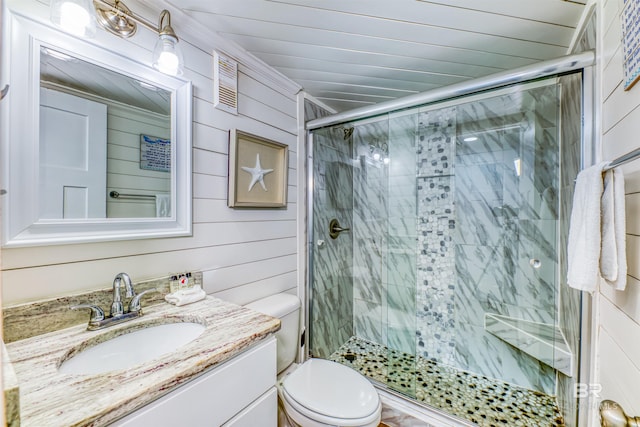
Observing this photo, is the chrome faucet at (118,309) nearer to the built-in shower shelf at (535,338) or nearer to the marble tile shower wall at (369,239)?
the marble tile shower wall at (369,239)

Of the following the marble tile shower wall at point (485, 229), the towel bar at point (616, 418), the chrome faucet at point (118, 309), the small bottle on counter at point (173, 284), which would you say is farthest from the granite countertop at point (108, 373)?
the marble tile shower wall at point (485, 229)

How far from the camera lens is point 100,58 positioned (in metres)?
1.04

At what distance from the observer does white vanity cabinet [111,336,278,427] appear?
713 millimetres

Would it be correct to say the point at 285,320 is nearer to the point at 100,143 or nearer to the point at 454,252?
the point at 100,143

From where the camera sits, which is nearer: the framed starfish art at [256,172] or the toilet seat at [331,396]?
the toilet seat at [331,396]

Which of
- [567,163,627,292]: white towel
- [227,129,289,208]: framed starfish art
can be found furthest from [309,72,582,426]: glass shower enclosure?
[567,163,627,292]: white towel

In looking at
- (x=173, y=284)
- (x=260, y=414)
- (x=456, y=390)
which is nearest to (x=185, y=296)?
(x=173, y=284)

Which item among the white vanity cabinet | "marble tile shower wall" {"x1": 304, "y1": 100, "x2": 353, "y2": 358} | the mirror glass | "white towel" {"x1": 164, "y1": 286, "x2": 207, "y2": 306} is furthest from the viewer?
"marble tile shower wall" {"x1": 304, "y1": 100, "x2": 353, "y2": 358}

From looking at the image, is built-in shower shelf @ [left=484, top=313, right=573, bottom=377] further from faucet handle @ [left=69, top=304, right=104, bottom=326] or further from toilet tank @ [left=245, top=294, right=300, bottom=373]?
faucet handle @ [left=69, top=304, right=104, bottom=326]

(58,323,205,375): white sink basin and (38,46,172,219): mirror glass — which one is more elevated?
(38,46,172,219): mirror glass

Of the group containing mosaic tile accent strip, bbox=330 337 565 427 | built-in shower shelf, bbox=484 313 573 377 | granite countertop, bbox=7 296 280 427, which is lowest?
mosaic tile accent strip, bbox=330 337 565 427

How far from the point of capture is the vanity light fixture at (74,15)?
0.88m

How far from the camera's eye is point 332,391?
4.36 feet

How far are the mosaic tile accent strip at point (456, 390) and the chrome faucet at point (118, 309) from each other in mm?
1529
